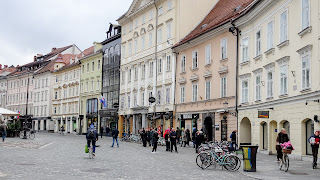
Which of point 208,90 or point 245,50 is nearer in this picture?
point 245,50

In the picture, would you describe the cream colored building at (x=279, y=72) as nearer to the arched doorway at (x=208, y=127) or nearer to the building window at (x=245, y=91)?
the building window at (x=245, y=91)

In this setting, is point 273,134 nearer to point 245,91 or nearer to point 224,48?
point 245,91

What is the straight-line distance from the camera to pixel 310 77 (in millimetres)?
21281

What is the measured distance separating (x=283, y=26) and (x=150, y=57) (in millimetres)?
27144

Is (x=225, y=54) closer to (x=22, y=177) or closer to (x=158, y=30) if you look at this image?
(x=158, y=30)

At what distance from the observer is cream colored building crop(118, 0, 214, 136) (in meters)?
46.1

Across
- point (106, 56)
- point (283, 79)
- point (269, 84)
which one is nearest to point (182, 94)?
point (269, 84)

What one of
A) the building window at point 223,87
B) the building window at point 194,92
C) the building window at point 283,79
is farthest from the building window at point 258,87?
the building window at point 194,92

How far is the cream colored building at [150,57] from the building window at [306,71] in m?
23.4

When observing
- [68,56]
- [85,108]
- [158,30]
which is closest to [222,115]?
[158,30]

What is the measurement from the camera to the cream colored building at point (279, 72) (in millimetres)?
21484

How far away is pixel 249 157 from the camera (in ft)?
56.9

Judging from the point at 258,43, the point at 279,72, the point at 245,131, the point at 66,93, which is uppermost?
the point at 258,43

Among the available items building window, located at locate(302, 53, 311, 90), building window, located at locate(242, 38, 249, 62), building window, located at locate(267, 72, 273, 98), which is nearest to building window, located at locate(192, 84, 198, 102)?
building window, located at locate(242, 38, 249, 62)
